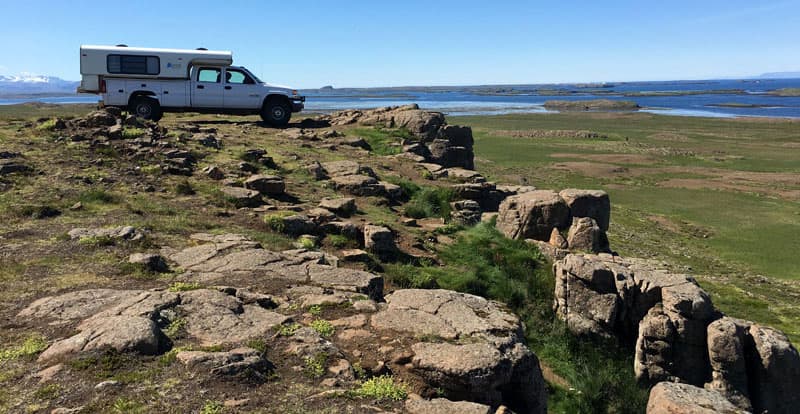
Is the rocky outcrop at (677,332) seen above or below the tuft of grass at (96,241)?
below

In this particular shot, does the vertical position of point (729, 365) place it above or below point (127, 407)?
below

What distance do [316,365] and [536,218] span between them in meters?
10.8

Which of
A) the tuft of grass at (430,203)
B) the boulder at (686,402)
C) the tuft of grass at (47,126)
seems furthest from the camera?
the tuft of grass at (47,126)

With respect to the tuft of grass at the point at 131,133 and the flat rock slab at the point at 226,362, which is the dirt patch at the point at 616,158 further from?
the flat rock slab at the point at 226,362

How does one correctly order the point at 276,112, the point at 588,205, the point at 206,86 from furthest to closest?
the point at 276,112, the point at 206,86, the point at 588,205

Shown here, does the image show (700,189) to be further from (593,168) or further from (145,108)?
(145,108)

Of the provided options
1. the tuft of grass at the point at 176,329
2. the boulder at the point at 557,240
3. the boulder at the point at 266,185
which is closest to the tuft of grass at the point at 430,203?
the boulder at the point at 557,240

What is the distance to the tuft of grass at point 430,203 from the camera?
51.7ft

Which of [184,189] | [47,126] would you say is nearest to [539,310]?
[184,189]

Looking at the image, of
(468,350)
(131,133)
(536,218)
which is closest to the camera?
(468,350)

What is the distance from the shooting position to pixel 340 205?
13.9 metres

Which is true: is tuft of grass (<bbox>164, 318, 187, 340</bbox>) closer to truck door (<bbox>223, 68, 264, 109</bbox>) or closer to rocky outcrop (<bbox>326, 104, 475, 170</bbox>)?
rocky outcrop (<bbox>326, 104, 475, 170</bbox>)

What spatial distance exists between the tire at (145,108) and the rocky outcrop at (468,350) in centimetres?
1783

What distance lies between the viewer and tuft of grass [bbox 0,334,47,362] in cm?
597
